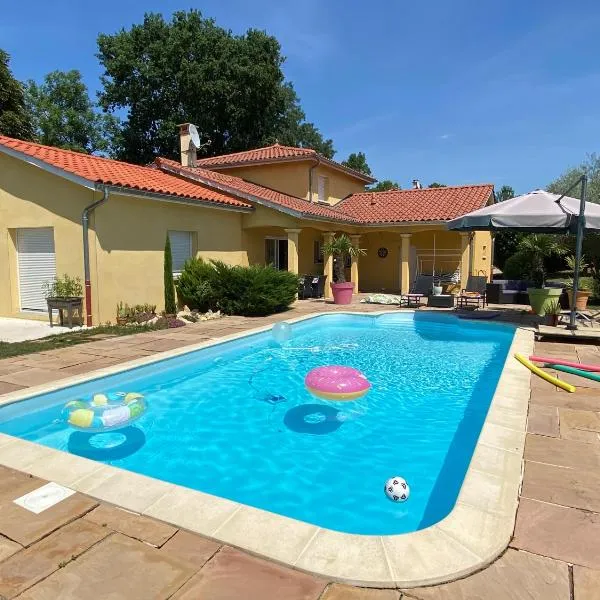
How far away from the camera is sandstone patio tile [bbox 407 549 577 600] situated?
98.3 inches

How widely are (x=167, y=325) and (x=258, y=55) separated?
28.2 m

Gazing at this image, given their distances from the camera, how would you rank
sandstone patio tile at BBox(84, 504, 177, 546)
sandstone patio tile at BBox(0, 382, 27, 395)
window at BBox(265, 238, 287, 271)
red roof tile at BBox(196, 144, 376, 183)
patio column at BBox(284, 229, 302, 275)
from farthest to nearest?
1. red roof tile at BBox(196, 144, 376, 183)
2. window at BBox(265, 238, 287, 271)
3. patio column at BBox(284, 229, 302, 275)
4. sandstone patio tile at BBox(0, 382, 27, 395)
5. sandstone patio tile at BBox(84, 504, 177, 546)

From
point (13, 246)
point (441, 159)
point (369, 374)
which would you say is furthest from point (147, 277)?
point (441, 159)

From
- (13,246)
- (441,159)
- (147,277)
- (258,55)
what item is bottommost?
(147,277)

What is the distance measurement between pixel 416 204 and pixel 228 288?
39.9 ft

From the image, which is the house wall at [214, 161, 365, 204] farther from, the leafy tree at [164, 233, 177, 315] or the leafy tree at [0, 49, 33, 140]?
the leafy tree at [0, 49, 33, 140]

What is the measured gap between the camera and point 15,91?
25312 mm

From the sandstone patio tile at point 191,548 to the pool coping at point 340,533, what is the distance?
0.06 meters

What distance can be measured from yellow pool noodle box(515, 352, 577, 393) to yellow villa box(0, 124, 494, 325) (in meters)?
10.0

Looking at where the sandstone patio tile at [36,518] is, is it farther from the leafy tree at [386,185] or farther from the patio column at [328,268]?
the leafy tree at [386,185]

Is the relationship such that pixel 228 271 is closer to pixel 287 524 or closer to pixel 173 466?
pixel 173 466

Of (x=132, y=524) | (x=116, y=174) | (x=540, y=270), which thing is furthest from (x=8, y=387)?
(x=540, y=270)

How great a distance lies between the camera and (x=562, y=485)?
374cm

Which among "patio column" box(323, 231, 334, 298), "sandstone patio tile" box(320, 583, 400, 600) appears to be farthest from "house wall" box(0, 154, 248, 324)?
"sandstone patio tile" box(320, 583, 400, 600)
